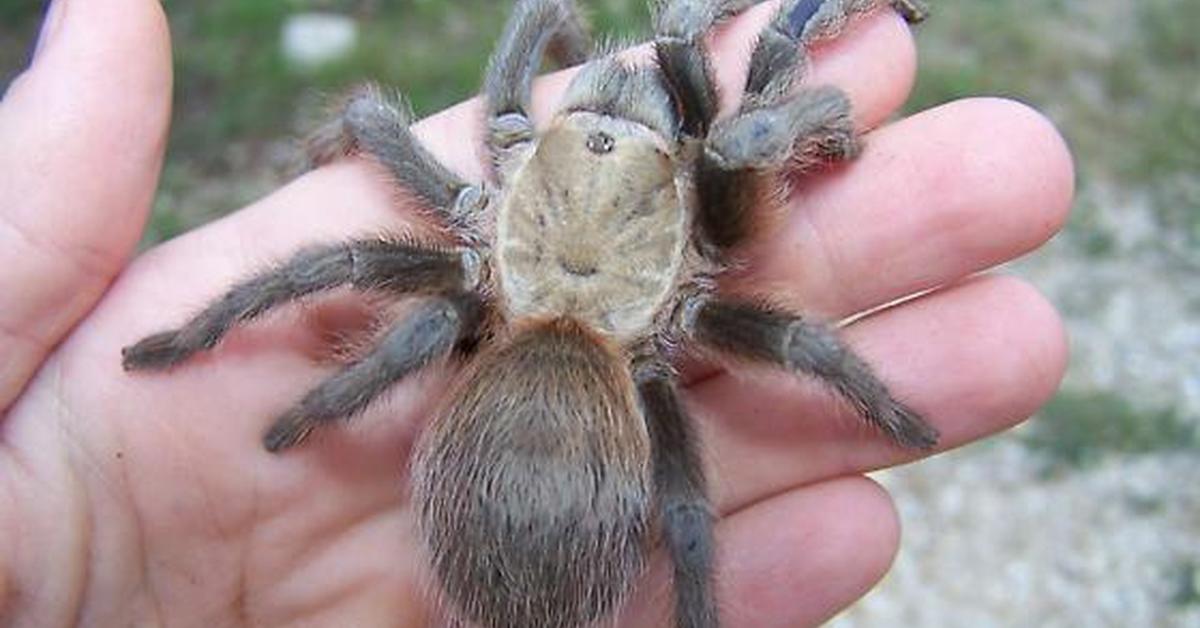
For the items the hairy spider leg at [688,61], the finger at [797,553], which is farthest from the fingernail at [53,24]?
the finger at [797,553]

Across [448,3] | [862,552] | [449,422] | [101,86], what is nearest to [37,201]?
[101,86]

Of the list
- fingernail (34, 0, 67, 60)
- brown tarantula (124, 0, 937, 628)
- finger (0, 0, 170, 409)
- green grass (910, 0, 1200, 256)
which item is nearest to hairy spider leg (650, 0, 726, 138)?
brown tarantula (124, 0, 937, 628)

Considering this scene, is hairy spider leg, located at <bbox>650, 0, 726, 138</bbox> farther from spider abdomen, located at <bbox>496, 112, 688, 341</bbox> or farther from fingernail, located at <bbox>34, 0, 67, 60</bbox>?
fingernail, located at <bbox>34, 0, 67, 60</bbox>

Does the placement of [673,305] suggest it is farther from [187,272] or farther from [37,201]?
[37,201]

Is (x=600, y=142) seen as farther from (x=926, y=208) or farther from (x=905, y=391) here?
(x=905, y=391)

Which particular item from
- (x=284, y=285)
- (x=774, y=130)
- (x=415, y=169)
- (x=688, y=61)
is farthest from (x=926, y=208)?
(x=284, y=285)
